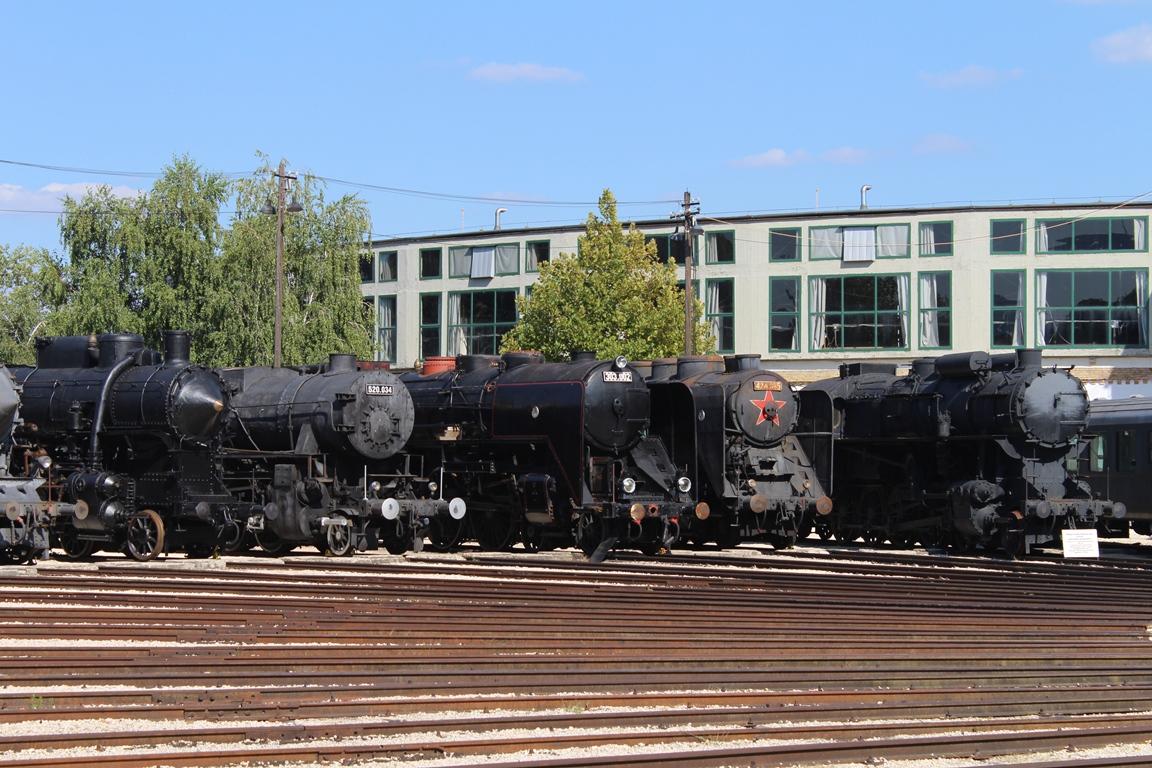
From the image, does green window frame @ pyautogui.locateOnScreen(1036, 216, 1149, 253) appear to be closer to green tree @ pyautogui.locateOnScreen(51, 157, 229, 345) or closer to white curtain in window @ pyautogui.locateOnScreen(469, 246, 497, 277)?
white curtain in window @ pyautogui.locateOnScreen(469, 246, 497, 277)

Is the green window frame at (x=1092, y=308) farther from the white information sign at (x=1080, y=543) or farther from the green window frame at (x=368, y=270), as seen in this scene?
the white information sign at (x=1080, y=543)

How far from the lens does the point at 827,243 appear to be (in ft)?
166

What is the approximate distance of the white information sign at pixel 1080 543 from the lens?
73.0 feet

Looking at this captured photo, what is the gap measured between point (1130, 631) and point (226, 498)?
12.9m

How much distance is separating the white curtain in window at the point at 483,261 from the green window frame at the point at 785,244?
10.9 m

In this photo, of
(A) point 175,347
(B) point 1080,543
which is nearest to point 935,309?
(B) point 1080,543

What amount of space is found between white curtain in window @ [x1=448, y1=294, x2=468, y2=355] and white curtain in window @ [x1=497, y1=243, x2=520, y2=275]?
7.44ft

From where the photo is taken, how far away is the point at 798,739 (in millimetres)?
8961

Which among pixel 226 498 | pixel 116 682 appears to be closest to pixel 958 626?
pixel 116 682

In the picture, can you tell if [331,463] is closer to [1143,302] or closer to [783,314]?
[783,314]

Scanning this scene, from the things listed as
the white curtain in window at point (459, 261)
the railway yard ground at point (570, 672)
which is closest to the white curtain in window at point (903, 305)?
the white curtain in window at point (459, 261)

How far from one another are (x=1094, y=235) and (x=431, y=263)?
79.8 feet

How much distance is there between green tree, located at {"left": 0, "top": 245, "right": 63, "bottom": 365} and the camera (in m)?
68.8

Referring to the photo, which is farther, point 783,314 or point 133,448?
point 783,314
